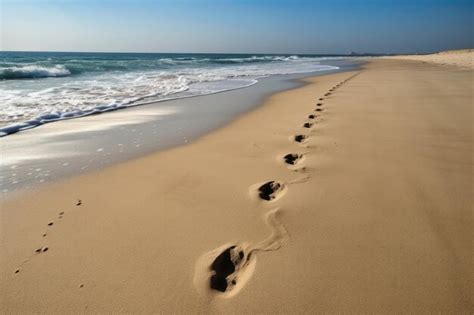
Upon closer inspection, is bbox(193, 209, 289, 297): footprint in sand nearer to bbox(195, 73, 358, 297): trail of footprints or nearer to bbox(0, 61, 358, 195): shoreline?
bbox(195, 73, 358, 297): trail of footprints

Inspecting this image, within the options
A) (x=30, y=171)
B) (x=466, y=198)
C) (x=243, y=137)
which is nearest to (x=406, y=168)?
(x=466, y=198)

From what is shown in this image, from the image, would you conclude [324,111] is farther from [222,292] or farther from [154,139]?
[222,292]

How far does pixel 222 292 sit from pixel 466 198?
6.40ft

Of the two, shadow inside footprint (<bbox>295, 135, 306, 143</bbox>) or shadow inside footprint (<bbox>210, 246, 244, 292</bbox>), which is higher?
shadow inside footprint (<bbox>210, 246, 244, 292</bbox>)

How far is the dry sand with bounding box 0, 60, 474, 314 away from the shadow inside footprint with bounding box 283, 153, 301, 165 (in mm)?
72

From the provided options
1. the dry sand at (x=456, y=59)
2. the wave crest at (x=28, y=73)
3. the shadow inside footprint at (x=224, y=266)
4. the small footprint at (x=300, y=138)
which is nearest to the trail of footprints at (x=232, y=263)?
the shadow inside footprint at (x=224, y=266)

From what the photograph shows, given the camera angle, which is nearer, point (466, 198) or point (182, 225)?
point (182, 225)

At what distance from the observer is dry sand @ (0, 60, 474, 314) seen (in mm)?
1493

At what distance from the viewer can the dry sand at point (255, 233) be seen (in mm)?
1493

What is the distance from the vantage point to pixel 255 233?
196cm

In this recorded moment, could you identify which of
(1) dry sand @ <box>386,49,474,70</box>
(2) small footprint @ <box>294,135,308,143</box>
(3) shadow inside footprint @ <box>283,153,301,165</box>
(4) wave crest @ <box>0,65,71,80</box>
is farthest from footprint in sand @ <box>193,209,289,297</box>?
(1) dry sand @ <box>386,49,474,70</box>

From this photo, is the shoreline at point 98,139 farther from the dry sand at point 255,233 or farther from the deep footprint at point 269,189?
the deep footprint at point 269,189

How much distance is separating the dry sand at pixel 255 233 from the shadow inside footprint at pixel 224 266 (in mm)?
14

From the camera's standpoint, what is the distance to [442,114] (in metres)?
5.01
